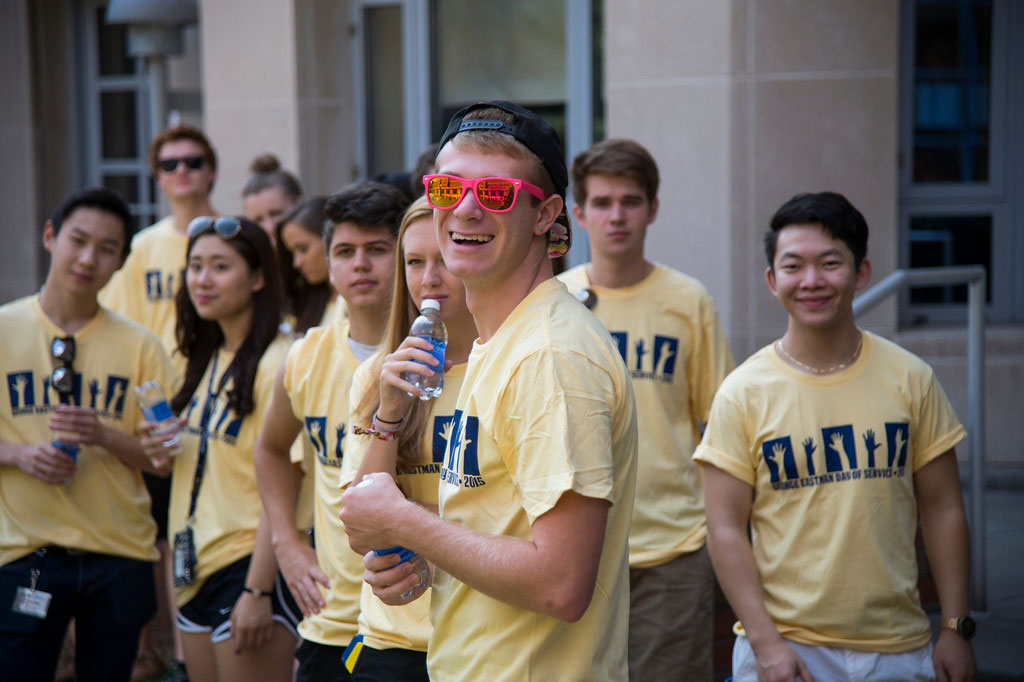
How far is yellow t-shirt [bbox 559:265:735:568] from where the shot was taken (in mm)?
4406

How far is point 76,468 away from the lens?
14.6 feet

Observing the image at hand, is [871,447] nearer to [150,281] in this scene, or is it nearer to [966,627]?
[966,627]

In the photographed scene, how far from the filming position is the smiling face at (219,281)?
4.67m

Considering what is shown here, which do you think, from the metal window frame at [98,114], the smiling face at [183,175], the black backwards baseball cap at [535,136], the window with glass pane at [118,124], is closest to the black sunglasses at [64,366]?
the smiling face at [183,175]

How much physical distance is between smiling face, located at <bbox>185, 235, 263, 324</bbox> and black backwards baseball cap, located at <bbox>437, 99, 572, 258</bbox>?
2361 mm

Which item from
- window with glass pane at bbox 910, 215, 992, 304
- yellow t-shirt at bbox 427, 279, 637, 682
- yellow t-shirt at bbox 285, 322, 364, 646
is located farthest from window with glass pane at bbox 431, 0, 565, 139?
yellow t-shirt at bbox 427, 279, 637, 682

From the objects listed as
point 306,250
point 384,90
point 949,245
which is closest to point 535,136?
point 306,250

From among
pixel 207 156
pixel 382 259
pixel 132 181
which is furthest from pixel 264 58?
pixel 382 259

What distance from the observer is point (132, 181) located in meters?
12.1

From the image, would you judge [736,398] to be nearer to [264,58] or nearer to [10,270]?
[264,58]

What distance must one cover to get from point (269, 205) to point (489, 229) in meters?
4.55

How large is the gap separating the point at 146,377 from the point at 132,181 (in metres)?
8.07

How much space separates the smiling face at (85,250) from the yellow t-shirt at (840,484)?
2613mm

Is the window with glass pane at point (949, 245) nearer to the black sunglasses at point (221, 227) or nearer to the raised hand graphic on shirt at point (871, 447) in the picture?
the raised hand graphic on shirt at point (871, 447)
